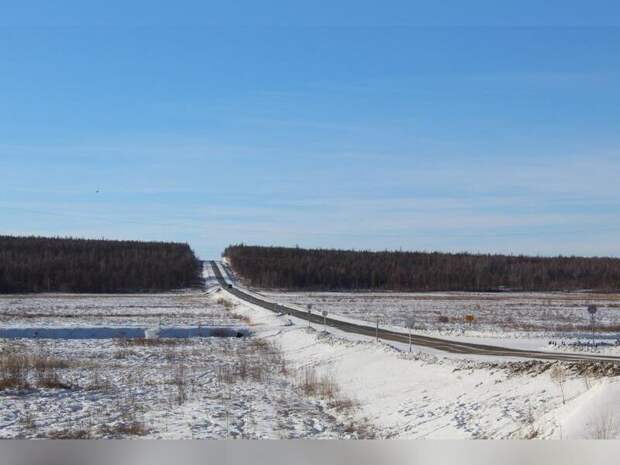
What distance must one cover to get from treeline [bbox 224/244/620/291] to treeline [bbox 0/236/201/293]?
14144 millimetres

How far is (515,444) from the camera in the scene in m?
5.39

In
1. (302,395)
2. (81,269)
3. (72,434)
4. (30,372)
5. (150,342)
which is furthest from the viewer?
(81,269)

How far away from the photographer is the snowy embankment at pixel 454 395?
9.46 meters

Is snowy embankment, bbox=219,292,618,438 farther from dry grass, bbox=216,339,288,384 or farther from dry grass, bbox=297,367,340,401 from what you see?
dry grass, bbox=216,339,288,384

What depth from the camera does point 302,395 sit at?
16078 millimetres

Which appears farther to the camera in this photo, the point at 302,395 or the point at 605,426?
the point at 302,395

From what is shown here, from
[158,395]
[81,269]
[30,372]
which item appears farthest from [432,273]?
[158,395]

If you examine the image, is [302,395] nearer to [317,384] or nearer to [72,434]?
[317,384]

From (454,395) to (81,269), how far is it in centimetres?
9719

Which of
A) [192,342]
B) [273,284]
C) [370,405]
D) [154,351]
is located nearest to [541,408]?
[370,405]

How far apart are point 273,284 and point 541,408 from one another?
103 meters

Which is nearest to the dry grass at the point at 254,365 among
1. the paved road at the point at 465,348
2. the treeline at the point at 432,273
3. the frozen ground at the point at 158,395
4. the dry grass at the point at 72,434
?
the frozen ground at the point at 158,395

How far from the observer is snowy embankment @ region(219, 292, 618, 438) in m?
9.46

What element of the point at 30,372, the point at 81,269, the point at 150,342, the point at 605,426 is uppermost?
the point at 81,269
